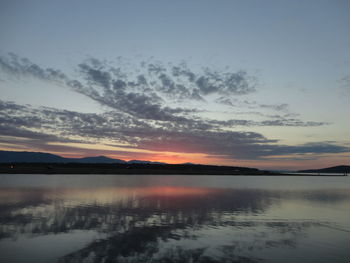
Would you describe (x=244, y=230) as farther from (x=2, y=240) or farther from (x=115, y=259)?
(x=2, y=240)

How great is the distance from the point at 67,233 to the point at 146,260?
8.13 metres

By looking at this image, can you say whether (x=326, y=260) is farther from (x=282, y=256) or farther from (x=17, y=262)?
(x=17, y=262)

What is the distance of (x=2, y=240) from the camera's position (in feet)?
53.6

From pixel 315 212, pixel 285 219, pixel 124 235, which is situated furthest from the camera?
pixel 315 212

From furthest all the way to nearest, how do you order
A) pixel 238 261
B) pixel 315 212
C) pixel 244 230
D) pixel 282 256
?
pixel 315 212 → pixel 244 230 → pixel 282 256 → pixel 238 261

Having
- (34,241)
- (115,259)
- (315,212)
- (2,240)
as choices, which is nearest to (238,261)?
(115,259)

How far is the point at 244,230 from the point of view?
20.7 metres

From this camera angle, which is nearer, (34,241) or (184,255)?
(184,255)

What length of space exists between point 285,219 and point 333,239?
7827mm

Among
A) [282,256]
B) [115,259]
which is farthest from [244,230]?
[115,259]

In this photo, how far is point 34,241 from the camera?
16266mm

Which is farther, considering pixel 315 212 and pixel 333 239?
pixel 315 212

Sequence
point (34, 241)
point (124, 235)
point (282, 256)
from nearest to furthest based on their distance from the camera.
Answer: point (282, 256)
point (34, 241)
point (124, 235)

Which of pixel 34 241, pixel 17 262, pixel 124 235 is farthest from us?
pixel 124 235
